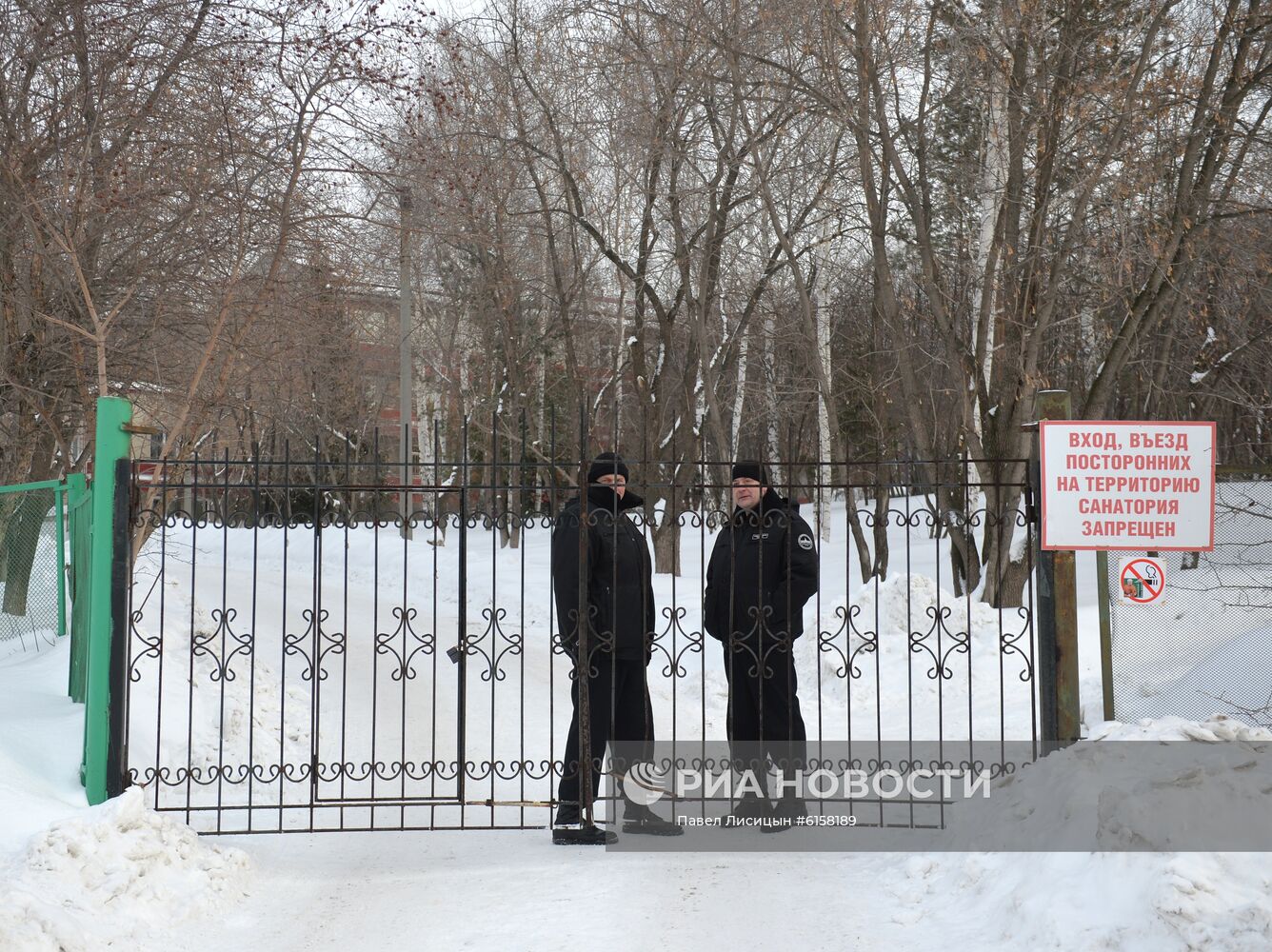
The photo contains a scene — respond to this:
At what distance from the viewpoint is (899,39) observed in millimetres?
13078

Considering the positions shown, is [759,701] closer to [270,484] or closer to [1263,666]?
[270,484]

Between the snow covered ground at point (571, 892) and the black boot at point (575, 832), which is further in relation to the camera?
the black boot at point (575, 832)

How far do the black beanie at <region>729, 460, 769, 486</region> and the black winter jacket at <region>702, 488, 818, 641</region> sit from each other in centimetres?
12

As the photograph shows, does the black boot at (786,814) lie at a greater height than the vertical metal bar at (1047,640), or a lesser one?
lesser

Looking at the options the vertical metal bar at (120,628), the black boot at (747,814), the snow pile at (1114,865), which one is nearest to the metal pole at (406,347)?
the vertical metal bar at (120,628)

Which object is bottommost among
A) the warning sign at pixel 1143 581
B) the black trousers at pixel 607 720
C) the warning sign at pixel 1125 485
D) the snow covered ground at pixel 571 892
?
the snow covered ground at pixel 571 892

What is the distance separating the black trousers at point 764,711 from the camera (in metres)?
6.55

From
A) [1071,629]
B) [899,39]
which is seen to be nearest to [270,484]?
[1071,629]

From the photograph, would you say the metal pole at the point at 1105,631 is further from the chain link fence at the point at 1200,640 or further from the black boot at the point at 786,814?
the black boot at the point at 786,814

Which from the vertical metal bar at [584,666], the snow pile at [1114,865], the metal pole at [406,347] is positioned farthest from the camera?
the metal pole at [406,347]

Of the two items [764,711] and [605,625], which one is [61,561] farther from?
[764,711]

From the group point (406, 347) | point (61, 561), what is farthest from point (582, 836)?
point (406, 347)

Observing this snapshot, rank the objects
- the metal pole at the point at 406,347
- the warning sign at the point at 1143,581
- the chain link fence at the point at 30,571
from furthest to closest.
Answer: the chain link fence at the point at 30,571 → the warning sign at the point at 1143,581 → the metal pole at the point at 406,347

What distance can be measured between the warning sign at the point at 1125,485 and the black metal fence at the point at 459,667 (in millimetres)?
297
